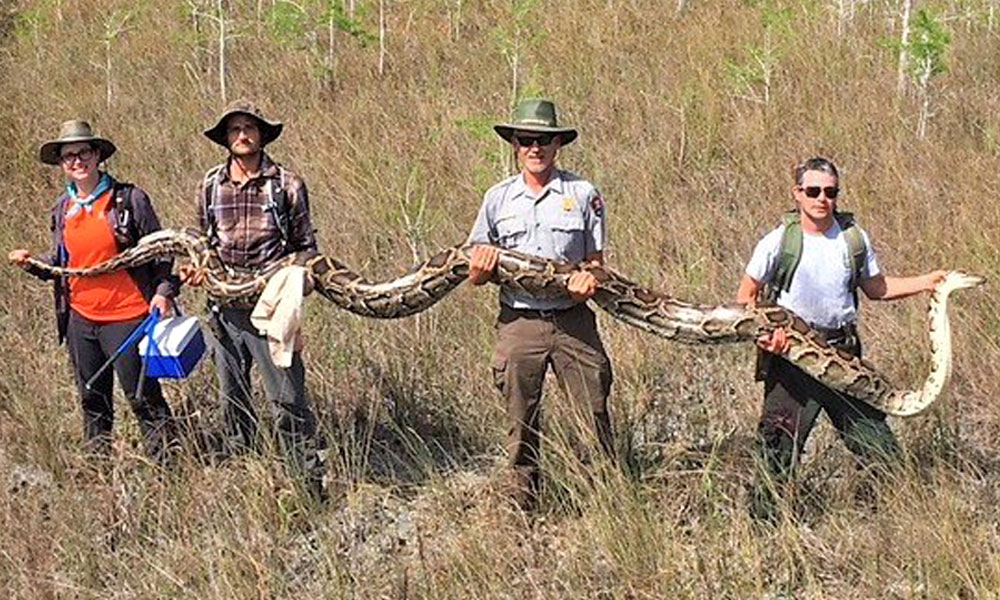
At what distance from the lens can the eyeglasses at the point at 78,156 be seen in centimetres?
495

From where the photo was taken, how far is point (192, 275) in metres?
4.96

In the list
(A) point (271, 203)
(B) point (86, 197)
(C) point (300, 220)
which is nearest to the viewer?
(A) point (271, 203)

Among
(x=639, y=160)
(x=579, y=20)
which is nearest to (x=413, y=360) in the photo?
(x=639, y=160)

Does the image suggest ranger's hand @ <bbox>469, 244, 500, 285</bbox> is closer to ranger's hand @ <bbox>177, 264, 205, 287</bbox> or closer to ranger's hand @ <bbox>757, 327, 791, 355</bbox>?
ranger's hand @ <bbox>757, 327, 791, 355</bbox>

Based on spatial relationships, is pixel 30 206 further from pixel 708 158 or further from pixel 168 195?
pixel 708 158

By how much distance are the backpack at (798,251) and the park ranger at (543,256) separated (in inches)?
32.9

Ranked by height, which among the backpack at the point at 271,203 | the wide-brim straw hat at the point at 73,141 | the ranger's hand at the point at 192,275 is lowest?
the ranger's hand at the point at 192,275

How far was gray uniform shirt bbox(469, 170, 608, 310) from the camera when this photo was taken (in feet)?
14.9

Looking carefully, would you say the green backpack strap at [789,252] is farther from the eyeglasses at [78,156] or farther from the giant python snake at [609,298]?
the eyeglasses at [78,156]

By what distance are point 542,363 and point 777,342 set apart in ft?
3.53

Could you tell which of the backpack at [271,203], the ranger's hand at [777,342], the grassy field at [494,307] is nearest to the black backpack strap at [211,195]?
the backpack at [271,203]

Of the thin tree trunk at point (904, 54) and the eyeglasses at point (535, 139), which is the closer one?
the eyeglasses at point (535, 139)

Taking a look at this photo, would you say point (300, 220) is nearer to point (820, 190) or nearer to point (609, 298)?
point (609, 298)

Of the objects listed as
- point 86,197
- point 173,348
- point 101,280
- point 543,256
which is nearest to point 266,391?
point 173,348
